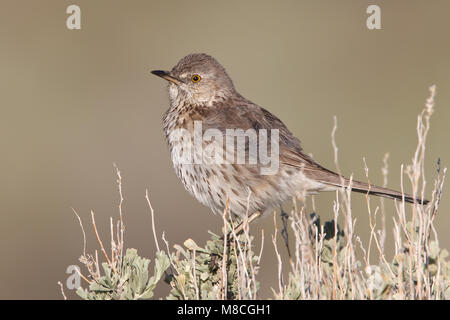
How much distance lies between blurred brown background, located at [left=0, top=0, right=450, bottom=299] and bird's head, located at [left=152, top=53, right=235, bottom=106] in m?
5.84

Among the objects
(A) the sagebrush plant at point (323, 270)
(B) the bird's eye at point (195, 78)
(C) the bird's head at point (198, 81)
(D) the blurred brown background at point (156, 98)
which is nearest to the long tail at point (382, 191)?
(A) the sagebrush plant at point (323, 270)

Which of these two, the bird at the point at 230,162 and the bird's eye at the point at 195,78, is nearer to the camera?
the bird at the point at 230,162

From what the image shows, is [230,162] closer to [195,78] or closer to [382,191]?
[195,78]

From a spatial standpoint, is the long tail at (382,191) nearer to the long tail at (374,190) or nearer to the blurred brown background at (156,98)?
the long tail at (374,190)

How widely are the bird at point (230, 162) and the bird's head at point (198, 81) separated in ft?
0.03

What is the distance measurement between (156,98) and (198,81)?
13.4m

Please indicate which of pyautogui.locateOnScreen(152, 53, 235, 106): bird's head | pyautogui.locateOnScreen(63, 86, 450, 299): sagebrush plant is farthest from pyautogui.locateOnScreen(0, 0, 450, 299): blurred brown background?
pyautogui.locateOnScreen(63, 86, 450, 299): sagebrush plant

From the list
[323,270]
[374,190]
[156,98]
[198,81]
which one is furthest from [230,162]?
[156,98]

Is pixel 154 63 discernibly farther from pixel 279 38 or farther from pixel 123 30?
pixel 279 38

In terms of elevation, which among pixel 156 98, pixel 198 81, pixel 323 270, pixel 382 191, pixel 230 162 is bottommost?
pixel 323 270

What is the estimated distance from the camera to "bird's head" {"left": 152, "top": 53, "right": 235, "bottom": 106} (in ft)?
25.7

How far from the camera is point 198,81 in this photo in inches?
311

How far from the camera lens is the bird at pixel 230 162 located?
7.08m

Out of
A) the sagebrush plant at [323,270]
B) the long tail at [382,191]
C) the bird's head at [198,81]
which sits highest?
the bird's head at [198,81]
